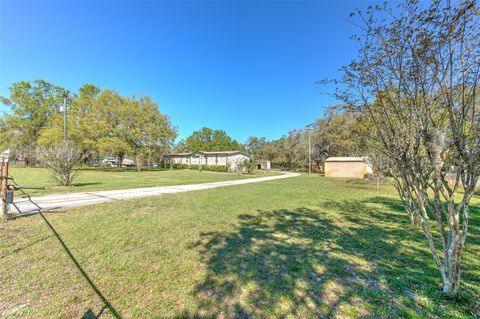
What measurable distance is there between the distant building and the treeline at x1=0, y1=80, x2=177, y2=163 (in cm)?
777

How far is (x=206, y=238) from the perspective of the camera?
13.6 ft

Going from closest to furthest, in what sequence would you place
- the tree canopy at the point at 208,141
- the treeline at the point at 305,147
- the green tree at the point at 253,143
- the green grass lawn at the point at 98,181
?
the green grass lawn at the point at 98,181 < the treeline at the point at 305,147 < the tree canopy at the point at 208,141 < the green tree at the point at 253,143

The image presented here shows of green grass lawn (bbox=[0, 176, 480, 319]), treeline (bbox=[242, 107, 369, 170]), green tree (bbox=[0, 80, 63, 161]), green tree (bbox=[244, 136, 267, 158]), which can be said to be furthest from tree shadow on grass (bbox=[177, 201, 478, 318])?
green tree (bbox=[244, 136, 267, 158])

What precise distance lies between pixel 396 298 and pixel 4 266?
522cm

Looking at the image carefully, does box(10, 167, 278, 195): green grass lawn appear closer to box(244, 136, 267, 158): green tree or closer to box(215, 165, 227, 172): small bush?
box(215, 165, 227, 172): small bush

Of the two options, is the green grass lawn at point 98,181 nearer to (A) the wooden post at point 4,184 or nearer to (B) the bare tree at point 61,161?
(B) the bare tree at point 61,161

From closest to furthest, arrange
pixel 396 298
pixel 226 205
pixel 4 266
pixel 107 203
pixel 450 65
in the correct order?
pixel 450 65
pixel 396 298
pixel 4 266
pixel 107 203
pixel 226 205

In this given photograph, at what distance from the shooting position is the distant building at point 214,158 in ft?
115

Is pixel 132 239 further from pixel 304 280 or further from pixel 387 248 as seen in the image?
pixel 387 248

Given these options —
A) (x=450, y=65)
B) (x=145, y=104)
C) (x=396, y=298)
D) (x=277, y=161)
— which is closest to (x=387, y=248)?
(x=396, y=298)

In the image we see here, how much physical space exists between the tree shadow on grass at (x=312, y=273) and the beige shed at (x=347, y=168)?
22.7 meters

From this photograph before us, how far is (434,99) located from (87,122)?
33.4 metres

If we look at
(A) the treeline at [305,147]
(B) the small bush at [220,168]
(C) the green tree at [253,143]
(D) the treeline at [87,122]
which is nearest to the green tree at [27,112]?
(D) the treeline at [87,122]

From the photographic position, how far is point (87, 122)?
2648cm
